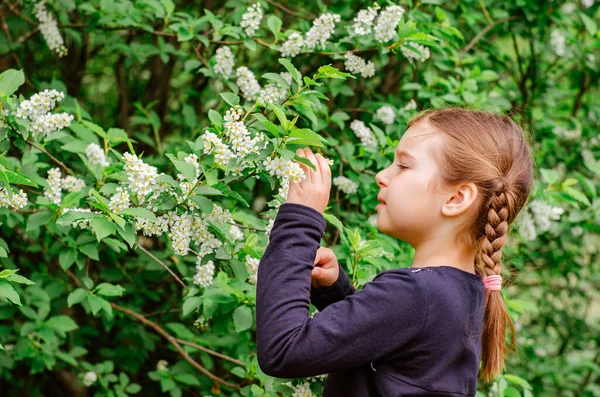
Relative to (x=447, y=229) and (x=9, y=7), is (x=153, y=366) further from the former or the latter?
(x=447, y=229)

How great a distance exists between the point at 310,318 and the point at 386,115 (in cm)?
147

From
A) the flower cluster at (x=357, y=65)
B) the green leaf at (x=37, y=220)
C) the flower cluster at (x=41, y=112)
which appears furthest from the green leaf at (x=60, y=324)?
the flower cluster at (x=357, y=65)

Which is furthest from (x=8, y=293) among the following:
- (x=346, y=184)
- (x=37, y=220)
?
(x=346, y=184)

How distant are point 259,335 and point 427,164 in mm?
533

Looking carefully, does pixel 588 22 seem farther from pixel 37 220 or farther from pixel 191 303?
pixel 37 220

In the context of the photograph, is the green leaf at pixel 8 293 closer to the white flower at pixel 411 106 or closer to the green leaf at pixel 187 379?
the green leaf at pixel 187 379

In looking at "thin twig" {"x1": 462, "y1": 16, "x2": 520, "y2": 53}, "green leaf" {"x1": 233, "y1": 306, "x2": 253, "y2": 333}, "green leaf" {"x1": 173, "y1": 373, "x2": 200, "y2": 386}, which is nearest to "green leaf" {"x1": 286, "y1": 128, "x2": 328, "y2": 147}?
"green leaf" {"x1": 233, "y1": 306, "x2": 253, "y2": 333}

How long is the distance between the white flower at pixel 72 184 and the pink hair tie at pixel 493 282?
3.95ft

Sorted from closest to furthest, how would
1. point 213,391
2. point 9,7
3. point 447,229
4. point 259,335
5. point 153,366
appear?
point 259,335 → point 447,229 → point 213,391 → point 9,7 → point 153,366

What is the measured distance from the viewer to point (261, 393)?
1958mm

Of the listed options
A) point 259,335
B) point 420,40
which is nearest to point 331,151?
point 420,40

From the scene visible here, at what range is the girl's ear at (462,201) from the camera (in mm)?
1511

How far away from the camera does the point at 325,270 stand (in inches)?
64.7

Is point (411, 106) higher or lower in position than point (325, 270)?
higher
